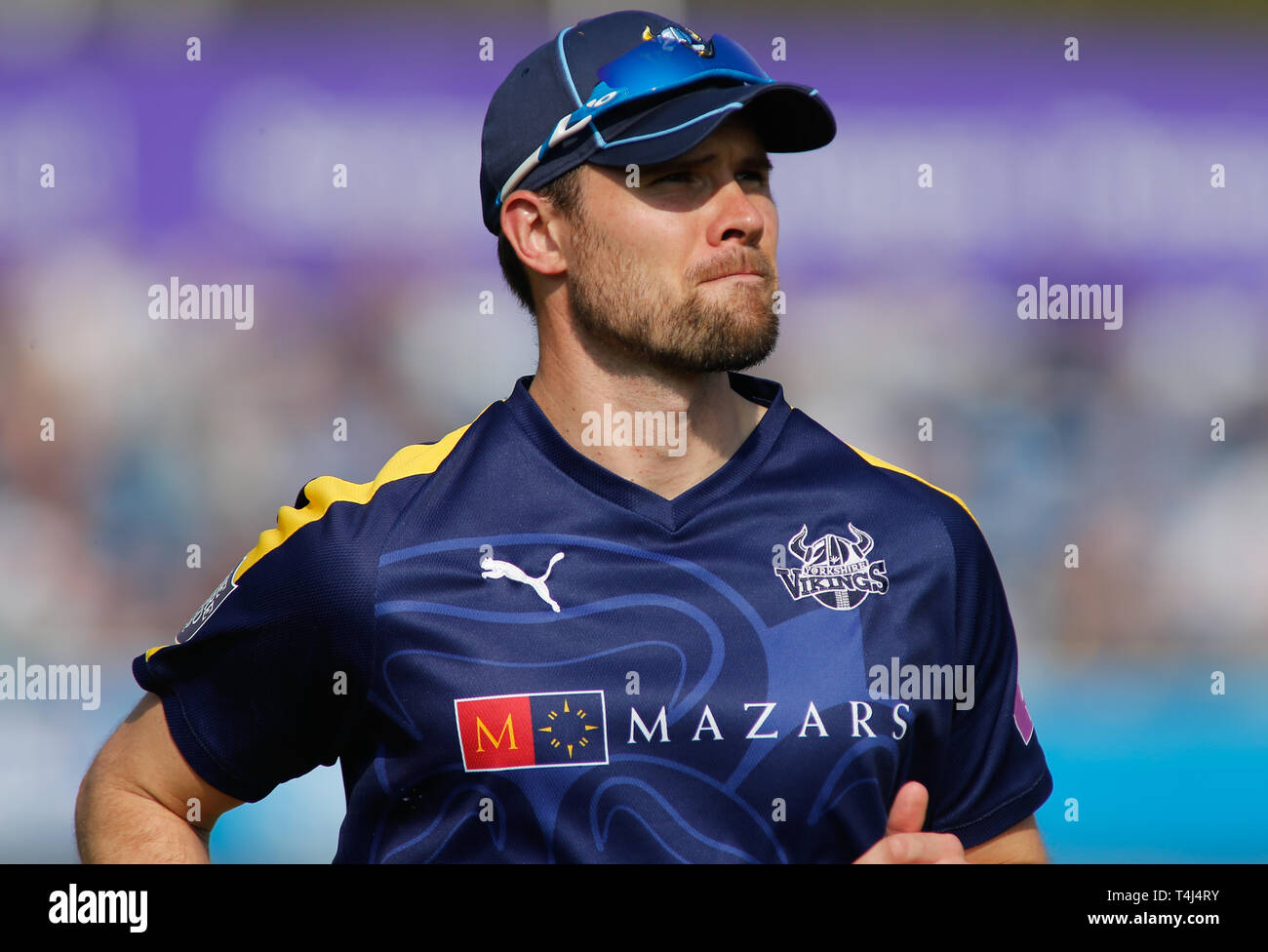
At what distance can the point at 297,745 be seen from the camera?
2.14 m

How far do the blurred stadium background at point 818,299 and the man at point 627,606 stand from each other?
2.41 m

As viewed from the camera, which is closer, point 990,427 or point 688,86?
point 688,86

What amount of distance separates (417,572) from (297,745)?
0.36 meters

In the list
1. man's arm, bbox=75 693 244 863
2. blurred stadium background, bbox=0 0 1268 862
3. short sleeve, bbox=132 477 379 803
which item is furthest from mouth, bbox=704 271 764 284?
blurred stadium background, bbox=0 0 1268 862

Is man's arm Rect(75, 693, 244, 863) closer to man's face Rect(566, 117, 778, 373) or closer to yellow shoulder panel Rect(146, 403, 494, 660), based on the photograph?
yellow shoulder panel Rect(146, 403, 494, 660)

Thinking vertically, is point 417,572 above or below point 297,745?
above

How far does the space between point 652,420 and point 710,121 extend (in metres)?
0.49

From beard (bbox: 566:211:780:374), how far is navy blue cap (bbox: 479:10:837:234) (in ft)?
0.50

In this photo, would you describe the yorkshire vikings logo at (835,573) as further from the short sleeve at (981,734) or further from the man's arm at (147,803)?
the man's arm at (147,803)

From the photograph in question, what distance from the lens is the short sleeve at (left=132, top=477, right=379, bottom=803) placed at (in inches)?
81.0
